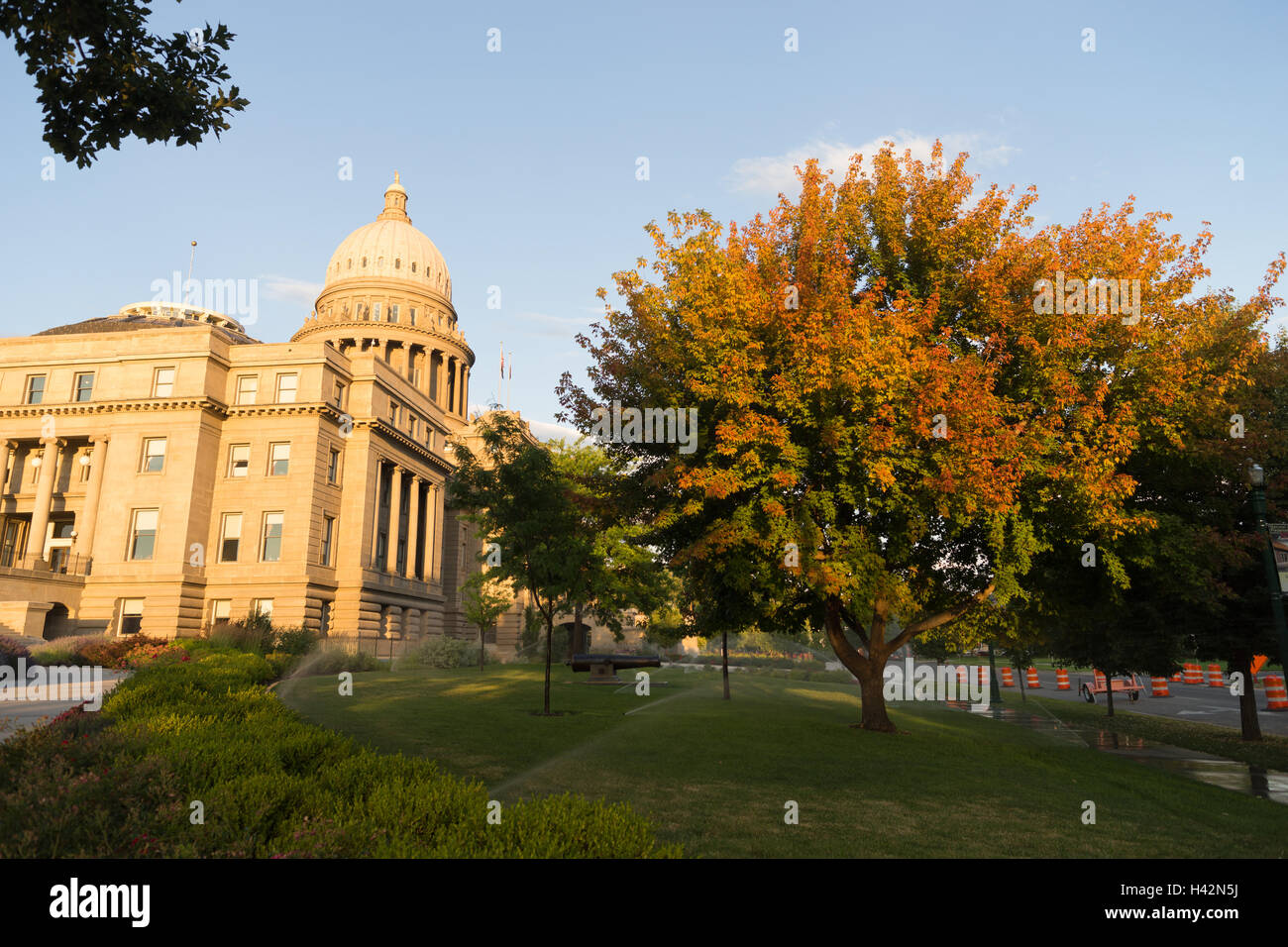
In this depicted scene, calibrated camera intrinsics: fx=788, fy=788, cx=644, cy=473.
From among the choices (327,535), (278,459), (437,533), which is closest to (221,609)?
(327,535)

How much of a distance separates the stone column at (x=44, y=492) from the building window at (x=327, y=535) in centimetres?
1617

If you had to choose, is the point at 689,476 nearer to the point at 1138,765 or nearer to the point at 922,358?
the point at 922,358

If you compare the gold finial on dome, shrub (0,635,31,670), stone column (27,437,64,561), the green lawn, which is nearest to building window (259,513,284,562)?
stone column (27,437,64,561)

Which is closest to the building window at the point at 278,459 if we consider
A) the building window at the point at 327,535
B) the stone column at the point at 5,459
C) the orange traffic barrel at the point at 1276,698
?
the building window at the point at 327,535

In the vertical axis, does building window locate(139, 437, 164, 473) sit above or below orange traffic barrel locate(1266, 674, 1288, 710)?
above

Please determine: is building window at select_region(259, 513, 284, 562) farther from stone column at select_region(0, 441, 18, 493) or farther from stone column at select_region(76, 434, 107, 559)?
stone column at select_region(0, 441, 18, 493)

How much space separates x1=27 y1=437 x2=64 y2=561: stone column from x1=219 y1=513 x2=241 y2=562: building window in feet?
33.7

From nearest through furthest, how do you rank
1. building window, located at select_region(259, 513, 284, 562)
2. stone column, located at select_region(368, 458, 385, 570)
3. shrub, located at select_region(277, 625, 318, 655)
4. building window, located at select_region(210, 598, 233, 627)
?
shrub, located at select_region(277, 625, 318, 655) → building window, located at select_region(210, 598, 233, 627) → building window, located at select_region(259, 513, 284, 562) → stone column, located at select_region(368, 458, 385, 570)

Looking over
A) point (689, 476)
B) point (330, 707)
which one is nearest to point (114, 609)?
point (330, 707)

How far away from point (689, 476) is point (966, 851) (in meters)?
8.74

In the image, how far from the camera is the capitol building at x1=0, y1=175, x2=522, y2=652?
156 ft

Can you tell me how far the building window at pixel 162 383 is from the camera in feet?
167
